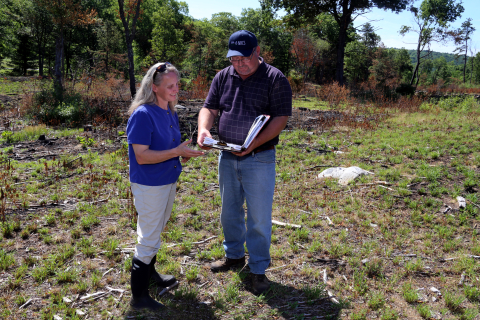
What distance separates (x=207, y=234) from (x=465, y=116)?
1354cm

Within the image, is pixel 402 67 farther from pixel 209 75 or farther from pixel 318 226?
pixel 318 226

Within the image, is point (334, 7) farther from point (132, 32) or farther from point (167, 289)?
point (167, 289)

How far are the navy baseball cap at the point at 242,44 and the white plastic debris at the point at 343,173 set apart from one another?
453cm

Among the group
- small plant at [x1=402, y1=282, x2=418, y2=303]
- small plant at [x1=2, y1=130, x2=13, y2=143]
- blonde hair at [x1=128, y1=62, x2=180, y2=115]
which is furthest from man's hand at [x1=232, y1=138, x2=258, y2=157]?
small plant at [x1=2, y1=130, x2=13, y2=143]

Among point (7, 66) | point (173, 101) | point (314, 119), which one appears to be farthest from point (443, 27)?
point (7, 66)

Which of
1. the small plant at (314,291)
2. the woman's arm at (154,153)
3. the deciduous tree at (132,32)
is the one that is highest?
the deciduous tree at (132,32)

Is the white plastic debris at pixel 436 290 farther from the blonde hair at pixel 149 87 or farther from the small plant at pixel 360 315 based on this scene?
the blonde hair at pixel 149 87

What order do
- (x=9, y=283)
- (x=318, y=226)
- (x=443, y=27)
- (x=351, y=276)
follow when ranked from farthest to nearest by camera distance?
Result: (x=443, y=27)
(x=318, y=226)
(x=351, y=276)
(x=9, y=283)

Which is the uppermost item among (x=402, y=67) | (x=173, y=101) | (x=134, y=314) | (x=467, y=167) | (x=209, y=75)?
(x=402, y=67)

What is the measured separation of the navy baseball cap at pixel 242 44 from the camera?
3.01m

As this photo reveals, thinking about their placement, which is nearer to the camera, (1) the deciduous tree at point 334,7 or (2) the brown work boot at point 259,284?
(2) the brown work boot at point 259,284

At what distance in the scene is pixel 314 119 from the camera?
13297 mm

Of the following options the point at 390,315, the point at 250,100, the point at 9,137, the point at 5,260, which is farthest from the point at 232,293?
the point at 9,137

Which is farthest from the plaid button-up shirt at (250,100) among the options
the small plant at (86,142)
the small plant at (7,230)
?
the small plant at (86,142)
